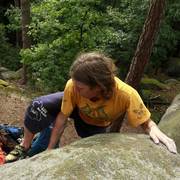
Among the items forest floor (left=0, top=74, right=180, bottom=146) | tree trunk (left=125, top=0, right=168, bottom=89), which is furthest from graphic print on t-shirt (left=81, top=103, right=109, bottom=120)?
forest floor (left=0, top=74, right=180, bottom=146)

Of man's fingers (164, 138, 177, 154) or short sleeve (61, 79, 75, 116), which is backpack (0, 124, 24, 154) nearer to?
short sleeve (61, 79, 75, 116)

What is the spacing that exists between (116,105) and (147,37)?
8.66 feet

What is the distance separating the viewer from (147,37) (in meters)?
4.02

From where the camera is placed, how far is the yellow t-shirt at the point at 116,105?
1.90 metres

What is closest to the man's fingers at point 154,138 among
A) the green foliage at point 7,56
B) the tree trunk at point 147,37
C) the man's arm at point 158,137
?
the man's arm at point 158,137

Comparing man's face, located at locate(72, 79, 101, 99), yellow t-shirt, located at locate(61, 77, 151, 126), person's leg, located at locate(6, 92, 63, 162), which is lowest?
person's leg, located at locate(6, 92, 63, 162)

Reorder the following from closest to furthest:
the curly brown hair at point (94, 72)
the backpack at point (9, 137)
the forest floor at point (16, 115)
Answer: the curly brown hair at point (94, 72)
the backpack at point (9, 137)
the forest floor at point (16, 115)

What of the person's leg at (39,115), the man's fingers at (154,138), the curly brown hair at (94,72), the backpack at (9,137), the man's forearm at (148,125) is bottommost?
the backpack at (9,137)

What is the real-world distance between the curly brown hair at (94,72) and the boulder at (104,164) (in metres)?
0.58

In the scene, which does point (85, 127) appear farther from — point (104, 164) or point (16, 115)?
point (16, 115)

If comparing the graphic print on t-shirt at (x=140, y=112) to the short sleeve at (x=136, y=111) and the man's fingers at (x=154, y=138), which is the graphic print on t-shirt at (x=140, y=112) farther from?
the man's fingers at (x=154, y=138)

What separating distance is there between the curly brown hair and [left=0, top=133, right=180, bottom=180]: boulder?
1.89 ft

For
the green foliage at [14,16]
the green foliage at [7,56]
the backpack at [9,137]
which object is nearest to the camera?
the backpack at [9,137]

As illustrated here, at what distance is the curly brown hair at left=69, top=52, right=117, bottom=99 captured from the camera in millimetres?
1678
